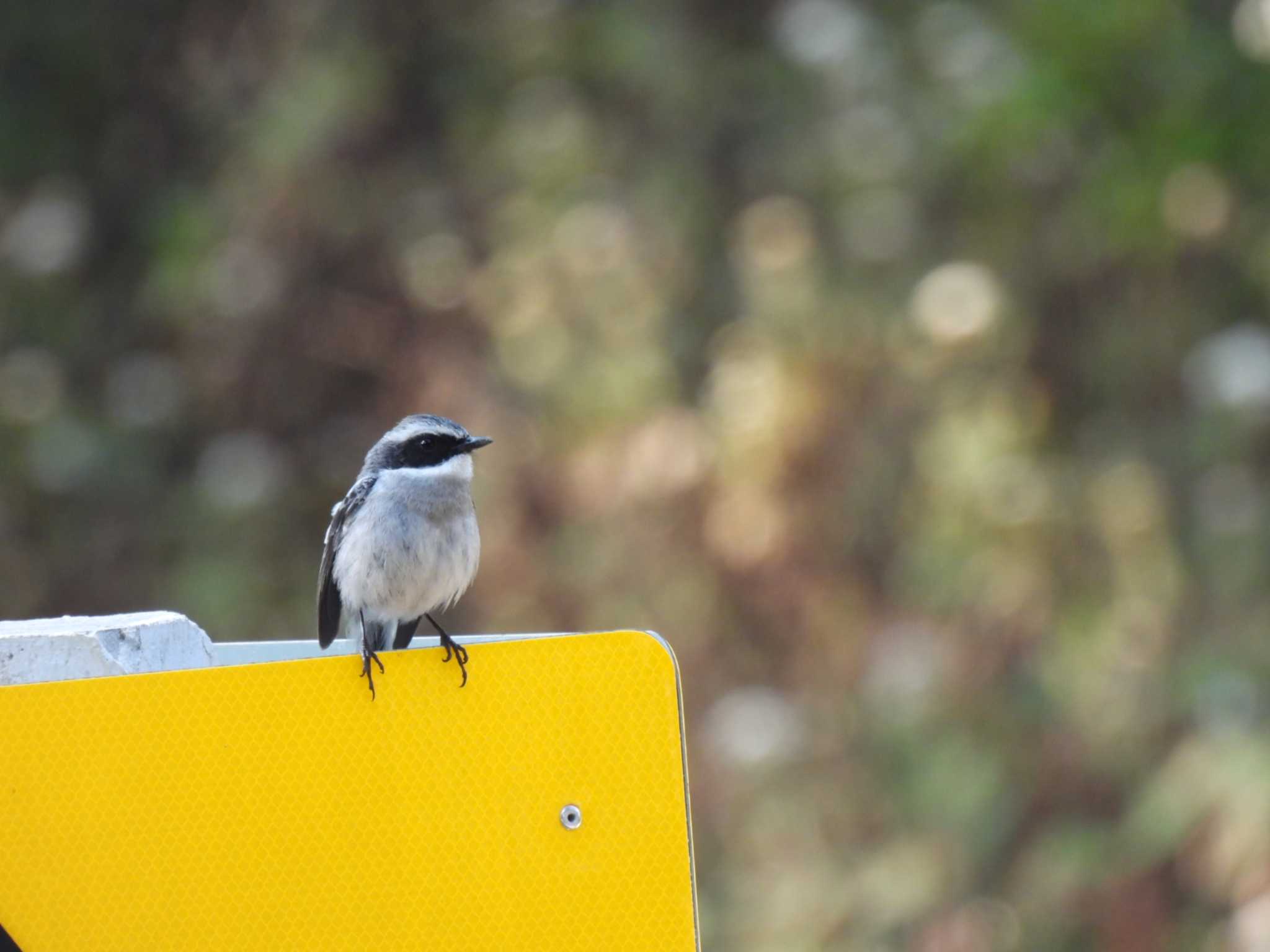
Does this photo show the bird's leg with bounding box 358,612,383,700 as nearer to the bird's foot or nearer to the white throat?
the bird's foot

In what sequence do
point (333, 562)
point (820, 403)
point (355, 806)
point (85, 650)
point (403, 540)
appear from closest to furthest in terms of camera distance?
1. point (355, 806)
2. point (85, 650)
3. point (403, 540)
4. point (333, 562)
5. point (820, 403)

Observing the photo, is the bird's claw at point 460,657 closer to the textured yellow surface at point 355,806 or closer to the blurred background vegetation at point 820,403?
the textured yellow surface at point 355,806

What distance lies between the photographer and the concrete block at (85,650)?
193 cm

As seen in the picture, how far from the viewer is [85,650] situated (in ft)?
6.33

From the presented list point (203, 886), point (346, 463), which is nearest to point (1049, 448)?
point (346, 463)

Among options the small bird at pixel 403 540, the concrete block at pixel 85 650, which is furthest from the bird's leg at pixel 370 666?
the small bird at pixel 403 540

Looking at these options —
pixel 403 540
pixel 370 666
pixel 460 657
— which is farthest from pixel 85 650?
pixel 403 540

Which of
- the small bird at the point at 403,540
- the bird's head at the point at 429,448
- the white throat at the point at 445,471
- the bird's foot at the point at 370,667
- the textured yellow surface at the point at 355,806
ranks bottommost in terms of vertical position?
the textured yellow surface at the point at 355,806

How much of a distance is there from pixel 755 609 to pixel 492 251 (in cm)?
197

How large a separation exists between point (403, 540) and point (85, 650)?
0.85 metres

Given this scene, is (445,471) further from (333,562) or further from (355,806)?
(355,806)

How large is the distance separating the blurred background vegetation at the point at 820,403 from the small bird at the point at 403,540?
2899 millimetres

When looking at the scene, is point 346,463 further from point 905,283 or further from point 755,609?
point 905,283

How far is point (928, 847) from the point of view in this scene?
5.59m
